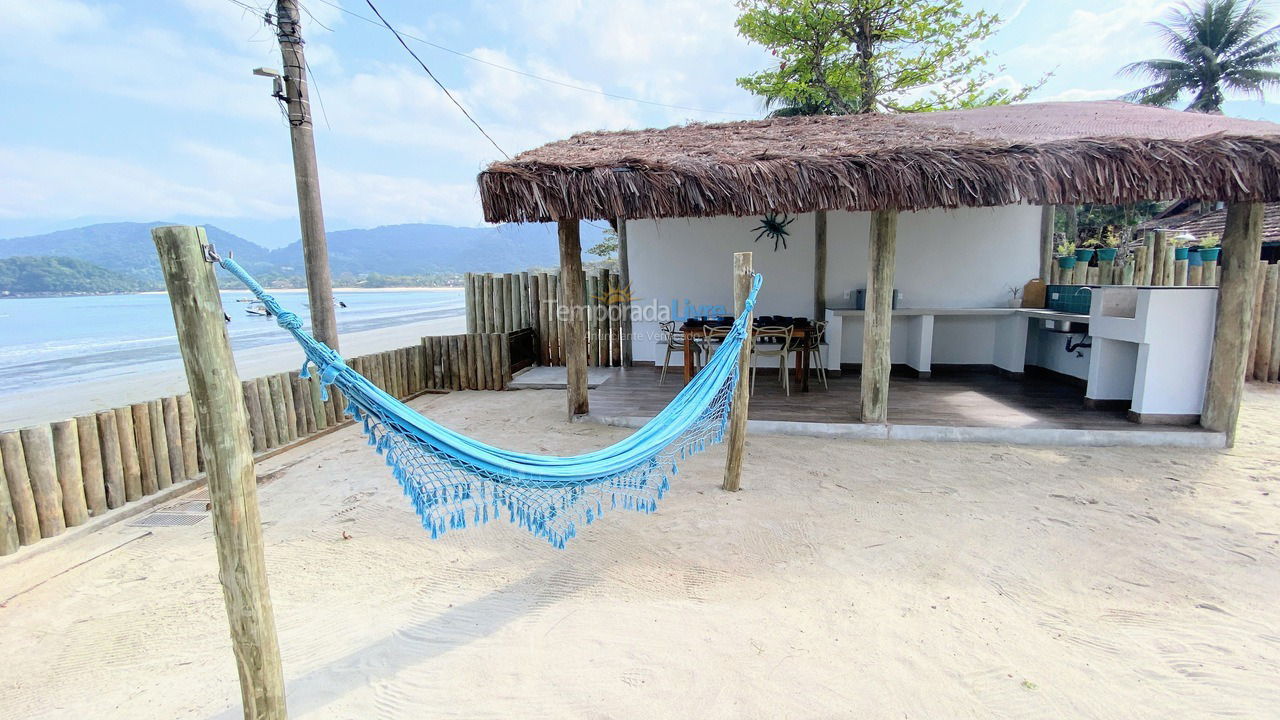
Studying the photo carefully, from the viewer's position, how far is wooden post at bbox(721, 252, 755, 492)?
301cm

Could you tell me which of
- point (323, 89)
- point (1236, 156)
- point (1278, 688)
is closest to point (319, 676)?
point (1278, 688)

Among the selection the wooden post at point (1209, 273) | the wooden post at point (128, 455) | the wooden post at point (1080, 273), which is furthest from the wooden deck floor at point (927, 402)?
the wooden post at point (128, 455)

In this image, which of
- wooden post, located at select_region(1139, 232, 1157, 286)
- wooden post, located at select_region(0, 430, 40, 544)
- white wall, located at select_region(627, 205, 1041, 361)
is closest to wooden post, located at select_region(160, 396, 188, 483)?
wooden post, located at select_region(0, 430, 40, 544)

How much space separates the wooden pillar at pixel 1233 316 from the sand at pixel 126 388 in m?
8.85

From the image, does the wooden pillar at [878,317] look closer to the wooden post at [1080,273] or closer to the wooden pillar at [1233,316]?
the wooden pillar at [1233,316]

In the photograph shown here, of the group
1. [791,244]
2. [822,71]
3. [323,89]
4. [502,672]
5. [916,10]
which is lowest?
[502,672]

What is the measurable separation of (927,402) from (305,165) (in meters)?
5.26

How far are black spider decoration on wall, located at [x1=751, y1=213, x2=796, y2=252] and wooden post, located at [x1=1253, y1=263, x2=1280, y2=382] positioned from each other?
15.1ft

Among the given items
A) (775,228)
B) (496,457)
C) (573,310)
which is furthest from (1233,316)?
(496,457)

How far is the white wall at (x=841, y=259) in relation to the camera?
230 inches

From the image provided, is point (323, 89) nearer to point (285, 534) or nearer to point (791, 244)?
point (285, 534)

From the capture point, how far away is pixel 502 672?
5.85ft

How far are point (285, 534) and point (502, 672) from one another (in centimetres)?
165

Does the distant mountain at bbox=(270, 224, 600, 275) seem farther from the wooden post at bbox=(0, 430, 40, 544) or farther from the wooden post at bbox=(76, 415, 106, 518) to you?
the wooden post at bbox=(0, 430, 40, 544)
